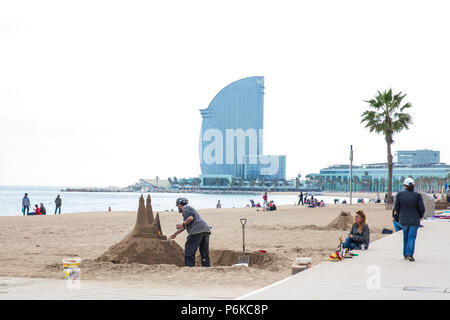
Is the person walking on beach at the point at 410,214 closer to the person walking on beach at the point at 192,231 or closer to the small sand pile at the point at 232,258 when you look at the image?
the small sand pile at the point at 232,258

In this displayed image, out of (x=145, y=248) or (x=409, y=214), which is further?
(x=145, y=248)

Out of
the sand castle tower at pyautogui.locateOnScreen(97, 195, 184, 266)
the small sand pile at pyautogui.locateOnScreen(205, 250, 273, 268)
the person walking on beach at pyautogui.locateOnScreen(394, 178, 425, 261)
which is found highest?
the person walking on beach at pyautogui.locateOnScreen(394, 178, 425, 261)

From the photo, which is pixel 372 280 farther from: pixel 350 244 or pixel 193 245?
pixel 350 244

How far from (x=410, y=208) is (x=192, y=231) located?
3827 millimetres

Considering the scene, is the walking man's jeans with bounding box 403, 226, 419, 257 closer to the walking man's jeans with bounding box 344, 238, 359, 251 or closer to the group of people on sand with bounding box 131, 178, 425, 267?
the group of people on sand with bounding box 131, 178, 425, 267

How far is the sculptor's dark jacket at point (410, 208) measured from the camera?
9.45 m

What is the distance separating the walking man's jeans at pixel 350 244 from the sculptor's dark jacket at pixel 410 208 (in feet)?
5.17

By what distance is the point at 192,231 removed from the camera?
9.41 meters

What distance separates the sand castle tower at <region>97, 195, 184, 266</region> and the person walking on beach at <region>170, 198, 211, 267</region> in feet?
3.06

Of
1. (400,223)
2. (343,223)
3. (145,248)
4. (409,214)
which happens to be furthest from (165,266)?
(343,223)

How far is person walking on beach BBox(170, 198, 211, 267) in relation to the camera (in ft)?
30.7

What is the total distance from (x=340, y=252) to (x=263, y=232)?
10124 millimetres

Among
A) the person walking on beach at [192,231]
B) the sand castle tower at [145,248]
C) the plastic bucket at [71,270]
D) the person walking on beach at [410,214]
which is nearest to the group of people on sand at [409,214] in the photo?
the person walking on beach at [410,214]

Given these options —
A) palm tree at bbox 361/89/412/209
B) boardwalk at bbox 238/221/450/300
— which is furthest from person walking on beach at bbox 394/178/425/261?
palm tree at bbox 361/89/412/209
